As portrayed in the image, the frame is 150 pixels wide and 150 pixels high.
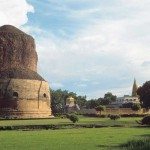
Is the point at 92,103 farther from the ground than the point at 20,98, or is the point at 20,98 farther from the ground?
the point at 92,103

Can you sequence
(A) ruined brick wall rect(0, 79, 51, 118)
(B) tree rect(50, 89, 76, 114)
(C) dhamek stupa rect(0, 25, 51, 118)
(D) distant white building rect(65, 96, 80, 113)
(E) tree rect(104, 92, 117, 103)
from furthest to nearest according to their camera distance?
1. (E) tree rect(104, 92, 117, 103)
2. (B) tree rect(50, 89, 76, 114)
3. (D) distant white building rect(65, 96, 80, 113)
4. (C) dhamek stupa rect(0, 25, 51, 118)
5. (A) ruined brick wall rect(0, 79, 51, 118)

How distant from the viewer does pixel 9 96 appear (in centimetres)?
4497

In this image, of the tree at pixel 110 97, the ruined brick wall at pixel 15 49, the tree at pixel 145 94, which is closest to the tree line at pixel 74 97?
the tree at pixel 110 97

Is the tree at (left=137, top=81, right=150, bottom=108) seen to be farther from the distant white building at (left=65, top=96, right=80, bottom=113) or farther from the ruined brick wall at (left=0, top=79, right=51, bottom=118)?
the ruined brick wall at (left=0, top=79, right=51, bottom=118)

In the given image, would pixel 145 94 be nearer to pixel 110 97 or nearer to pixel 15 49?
pixel 15 49

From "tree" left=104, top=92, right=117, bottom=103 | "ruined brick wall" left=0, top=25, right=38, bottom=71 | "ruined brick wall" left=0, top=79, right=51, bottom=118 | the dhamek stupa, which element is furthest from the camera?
"tree" left=104, top=92, right=117, bottom=103

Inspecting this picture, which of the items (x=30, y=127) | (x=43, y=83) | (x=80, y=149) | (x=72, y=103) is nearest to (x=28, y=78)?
(x=43, y=83)

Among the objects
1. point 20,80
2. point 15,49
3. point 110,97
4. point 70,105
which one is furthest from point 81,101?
point 20,80

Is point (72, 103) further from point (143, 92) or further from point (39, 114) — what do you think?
point (39, 114)

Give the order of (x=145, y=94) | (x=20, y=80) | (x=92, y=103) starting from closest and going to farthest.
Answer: (x=20, y=80) → (x=145, y=94) → (x=92, y=103)

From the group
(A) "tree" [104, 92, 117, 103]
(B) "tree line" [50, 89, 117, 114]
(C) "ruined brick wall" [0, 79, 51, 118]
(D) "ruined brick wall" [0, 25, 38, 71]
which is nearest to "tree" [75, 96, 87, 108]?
(B) "tree line" [50, 89, 117, 114]

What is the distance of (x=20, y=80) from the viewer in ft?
149

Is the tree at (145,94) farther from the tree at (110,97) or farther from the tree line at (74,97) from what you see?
the tree at (110,97)

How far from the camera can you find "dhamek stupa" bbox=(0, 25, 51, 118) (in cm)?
4503
